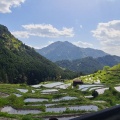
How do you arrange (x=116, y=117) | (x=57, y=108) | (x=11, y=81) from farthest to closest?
(x=11, y=81) → (x=57, y=108) → (x=116, y=117)

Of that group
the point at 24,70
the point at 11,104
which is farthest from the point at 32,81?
the point at 11,104

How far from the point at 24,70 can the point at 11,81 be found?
3298 cm

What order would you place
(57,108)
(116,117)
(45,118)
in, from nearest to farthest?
(116,117) → (45,118) → (57,108)

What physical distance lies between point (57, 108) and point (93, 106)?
196 inches

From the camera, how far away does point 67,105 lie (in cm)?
3931

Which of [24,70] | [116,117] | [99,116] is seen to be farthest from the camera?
[24,70]

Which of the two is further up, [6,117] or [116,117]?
[116,117]

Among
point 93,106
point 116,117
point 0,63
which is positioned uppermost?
point 0,63

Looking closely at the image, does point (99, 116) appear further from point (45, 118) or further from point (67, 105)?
point (67, 105)

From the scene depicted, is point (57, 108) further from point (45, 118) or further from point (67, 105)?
point (45, 118)

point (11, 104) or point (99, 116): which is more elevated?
point (99, 116)

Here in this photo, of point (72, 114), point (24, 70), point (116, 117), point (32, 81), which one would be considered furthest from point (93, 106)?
point (24, 70)

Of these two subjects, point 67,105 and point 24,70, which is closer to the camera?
point 67,105

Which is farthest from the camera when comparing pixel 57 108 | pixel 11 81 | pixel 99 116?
pixel 11 81
